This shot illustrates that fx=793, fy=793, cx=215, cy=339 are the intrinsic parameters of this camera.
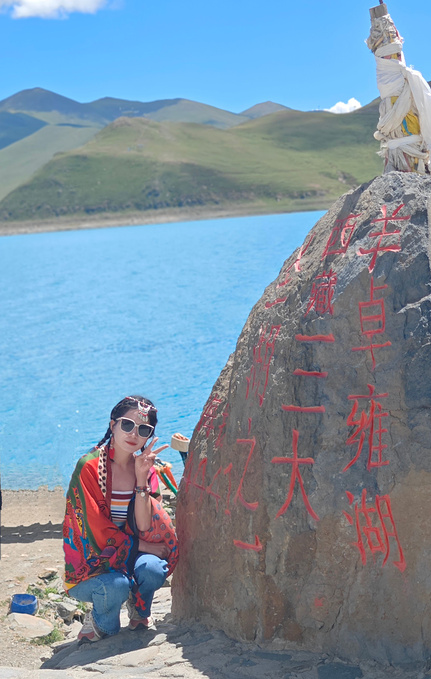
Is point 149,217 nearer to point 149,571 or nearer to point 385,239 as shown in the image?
point 149,571

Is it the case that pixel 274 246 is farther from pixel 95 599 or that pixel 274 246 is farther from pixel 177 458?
pixel 95 599

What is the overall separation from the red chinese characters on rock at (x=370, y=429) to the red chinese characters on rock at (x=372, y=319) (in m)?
0.18

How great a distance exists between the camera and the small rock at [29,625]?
5.33 meters

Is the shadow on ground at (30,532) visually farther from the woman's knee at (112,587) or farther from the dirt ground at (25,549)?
the woman's knee at (112,587)

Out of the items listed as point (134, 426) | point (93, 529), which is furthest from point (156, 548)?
point (134, 426)

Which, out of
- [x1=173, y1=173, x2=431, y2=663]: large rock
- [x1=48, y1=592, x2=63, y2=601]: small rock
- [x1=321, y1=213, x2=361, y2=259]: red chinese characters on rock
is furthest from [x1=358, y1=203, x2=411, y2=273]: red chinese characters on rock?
[x1=48, y1=592, x2=63, y2=601]: small rock

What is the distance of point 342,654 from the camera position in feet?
12.1

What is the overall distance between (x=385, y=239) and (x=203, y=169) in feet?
355

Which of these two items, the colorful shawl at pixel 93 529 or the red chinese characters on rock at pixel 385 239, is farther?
the colorful shawl at pixel 93 529

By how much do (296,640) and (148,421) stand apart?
51.4 inches

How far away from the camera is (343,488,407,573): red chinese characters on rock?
3.58 m

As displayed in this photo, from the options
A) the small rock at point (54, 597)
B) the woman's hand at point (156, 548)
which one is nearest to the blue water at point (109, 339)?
the small rock at point (54, 597)

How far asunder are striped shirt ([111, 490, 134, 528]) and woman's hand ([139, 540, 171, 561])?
0.16 metres

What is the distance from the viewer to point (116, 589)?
13.1ft
